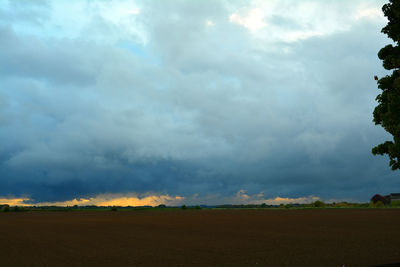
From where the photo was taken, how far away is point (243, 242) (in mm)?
18750

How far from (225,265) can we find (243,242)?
21.2 ft

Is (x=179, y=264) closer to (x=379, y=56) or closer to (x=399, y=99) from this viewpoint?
(x=399, y=99)

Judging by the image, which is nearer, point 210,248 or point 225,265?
point 225,265

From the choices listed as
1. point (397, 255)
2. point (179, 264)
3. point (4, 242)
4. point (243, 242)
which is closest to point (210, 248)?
point (243, 242)

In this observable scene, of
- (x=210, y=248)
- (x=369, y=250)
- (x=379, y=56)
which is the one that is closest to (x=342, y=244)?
(x=369, y=250)

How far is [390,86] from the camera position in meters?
21.8

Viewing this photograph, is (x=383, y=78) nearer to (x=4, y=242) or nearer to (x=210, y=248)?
(x=210, y=248)

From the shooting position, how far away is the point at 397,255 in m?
14.0

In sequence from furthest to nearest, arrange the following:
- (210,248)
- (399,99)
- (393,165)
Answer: (393,165)
(399,99)
(210,248)

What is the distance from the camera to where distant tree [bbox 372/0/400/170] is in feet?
67.5

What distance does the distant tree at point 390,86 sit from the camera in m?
20.6

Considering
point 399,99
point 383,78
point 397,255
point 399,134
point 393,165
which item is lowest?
point 397,255

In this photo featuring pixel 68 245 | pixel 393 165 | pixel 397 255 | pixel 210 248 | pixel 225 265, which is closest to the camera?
pixel 225 265

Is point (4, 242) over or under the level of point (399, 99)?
under
